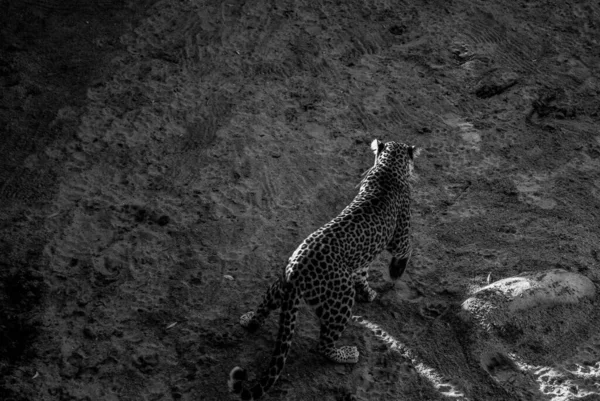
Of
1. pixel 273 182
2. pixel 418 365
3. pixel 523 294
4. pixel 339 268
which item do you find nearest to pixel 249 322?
pixel 339 268

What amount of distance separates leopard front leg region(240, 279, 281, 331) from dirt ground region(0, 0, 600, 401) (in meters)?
0.11

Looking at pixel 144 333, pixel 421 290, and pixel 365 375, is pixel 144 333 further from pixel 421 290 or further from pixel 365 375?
pixel 421 290

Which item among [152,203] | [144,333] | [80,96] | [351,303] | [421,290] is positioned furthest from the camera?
[80,96]

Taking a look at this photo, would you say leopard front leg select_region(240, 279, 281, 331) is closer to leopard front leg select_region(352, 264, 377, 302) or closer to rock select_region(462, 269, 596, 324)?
leopard front leg select_region(352, 264, 377, 302)

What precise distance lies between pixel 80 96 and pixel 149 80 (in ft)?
2.69

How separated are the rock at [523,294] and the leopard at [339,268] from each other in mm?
735

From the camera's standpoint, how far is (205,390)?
565 centimetres

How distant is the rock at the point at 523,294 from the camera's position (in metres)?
6.27

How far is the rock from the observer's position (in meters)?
6.27

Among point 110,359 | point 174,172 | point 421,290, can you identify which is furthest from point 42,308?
point 421,290

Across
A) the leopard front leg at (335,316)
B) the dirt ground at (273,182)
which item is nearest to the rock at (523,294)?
the dirt ground at (273,182)

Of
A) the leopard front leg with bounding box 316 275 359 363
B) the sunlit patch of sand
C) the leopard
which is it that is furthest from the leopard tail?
the sunlit patch of sand

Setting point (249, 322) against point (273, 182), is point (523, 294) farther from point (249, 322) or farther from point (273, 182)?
point (273, 182)

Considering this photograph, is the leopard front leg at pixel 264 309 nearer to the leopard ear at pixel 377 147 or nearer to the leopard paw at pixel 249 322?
the leopard paw at pixel 249 322
